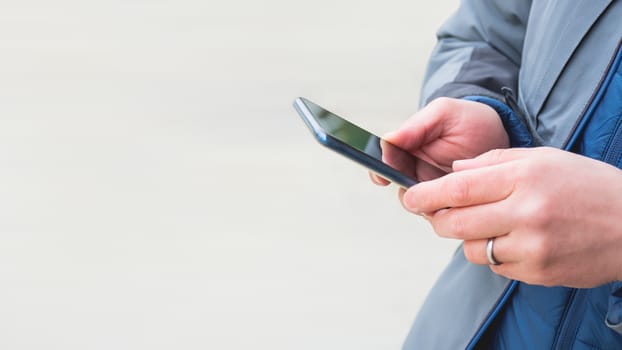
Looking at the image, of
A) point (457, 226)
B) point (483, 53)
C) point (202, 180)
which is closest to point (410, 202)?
point (457, 226)

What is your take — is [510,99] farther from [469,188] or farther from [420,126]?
[469,188]

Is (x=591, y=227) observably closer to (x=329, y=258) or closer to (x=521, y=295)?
(x=521, y=295)

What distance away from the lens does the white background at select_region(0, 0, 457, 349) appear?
1374 millimetres

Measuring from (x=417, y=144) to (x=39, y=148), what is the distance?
51.5 inches

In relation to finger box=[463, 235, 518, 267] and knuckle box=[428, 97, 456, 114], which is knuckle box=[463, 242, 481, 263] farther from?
knuckle box=[428, 97, 456, 114]

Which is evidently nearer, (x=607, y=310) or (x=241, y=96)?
(x=607, y=310)

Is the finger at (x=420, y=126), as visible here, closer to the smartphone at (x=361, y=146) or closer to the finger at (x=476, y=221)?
the smartphone at (x=361, y=146)

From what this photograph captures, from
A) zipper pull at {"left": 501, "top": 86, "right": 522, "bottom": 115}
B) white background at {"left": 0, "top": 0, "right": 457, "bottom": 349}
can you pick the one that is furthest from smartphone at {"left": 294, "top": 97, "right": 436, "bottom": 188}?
white background at {"left": 0, "top": 0, "right": 457, "bottom": 349}

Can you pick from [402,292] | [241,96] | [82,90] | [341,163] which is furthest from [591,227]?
[82,90]

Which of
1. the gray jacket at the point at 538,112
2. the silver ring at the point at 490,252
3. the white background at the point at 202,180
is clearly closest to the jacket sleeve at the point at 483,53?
the gray jacket at the point at 538,112

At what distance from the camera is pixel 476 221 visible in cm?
47

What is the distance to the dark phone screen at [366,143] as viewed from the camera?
54 centimetres

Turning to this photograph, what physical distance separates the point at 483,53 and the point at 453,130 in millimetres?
123

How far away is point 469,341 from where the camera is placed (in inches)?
24.2
